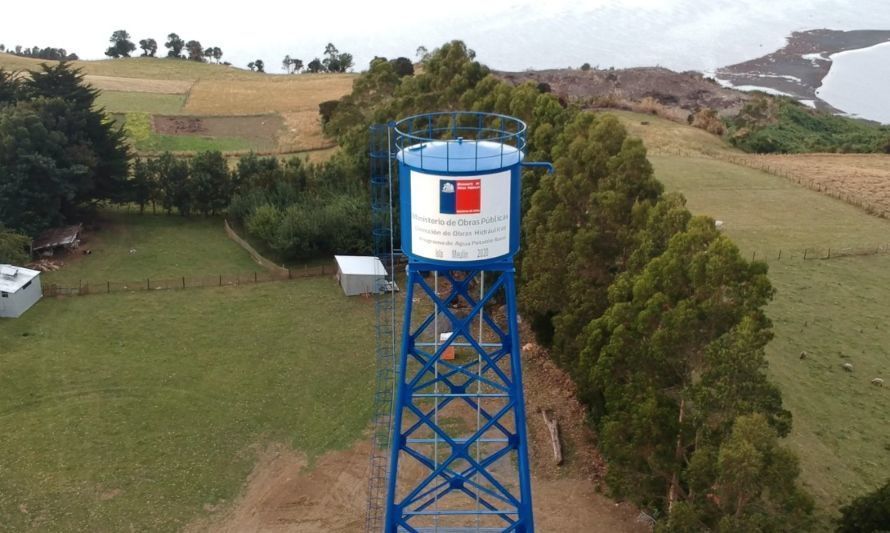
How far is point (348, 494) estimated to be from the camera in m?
26.0

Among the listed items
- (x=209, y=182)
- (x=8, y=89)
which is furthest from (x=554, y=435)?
(x=8, y=89)

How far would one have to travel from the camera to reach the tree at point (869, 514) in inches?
818

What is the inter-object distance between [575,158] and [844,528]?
623 inches

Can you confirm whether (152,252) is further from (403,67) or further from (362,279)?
(403,67)

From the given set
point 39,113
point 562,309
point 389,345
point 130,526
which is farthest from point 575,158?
point 39,113

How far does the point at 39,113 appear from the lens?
46.6 m

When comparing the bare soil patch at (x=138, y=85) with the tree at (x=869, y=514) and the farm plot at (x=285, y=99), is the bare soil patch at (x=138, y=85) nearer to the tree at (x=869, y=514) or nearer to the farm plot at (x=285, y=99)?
the farm plot at (x=285, y=99)

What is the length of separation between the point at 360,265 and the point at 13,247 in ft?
56.8

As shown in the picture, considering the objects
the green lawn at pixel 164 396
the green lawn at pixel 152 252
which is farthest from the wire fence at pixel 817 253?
the green lawn at pixel 152 252

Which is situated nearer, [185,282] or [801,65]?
[185,282]

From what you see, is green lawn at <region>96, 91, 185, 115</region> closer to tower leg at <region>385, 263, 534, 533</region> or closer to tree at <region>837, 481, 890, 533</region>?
tower leg at <region>385, 263, 534, 533</region>

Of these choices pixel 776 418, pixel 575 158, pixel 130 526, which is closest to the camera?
pixel 776 418

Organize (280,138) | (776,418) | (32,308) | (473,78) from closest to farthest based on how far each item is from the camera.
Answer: (776,418), (32,308), (473,78), (280,138)

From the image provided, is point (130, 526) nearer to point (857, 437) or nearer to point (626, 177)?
point (626, 177)
